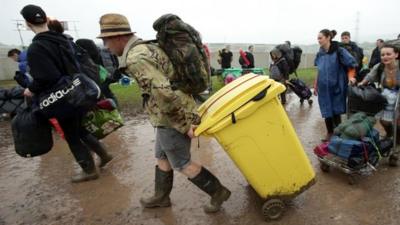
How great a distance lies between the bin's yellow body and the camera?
8.70ft

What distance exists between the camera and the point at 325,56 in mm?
4793

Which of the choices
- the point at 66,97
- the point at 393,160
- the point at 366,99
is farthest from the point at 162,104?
the point at 393,160

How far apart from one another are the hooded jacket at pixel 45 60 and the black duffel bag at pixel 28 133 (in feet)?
0.92

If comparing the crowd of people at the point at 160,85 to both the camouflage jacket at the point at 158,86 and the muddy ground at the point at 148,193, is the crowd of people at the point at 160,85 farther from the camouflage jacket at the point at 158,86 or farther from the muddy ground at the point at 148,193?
the muddy ground at the point at 148,193

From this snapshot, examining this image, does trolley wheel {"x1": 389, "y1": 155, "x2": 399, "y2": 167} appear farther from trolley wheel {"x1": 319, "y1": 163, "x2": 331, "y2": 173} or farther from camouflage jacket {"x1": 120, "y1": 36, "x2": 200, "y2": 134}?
camouflage jacket {"x1": 120, "y1": 36, "x2": 200, "y2": 134}

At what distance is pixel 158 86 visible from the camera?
2.43m

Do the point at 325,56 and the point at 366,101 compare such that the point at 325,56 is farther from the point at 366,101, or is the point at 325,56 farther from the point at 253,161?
the point at 253,161

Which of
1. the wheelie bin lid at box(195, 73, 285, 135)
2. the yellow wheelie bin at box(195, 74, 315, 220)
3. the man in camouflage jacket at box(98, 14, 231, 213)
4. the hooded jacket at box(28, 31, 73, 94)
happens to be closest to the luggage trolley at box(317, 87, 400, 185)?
the yellow wheelie bin at box(195, 74, 315, 220)

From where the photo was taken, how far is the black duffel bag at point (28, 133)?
3408mm

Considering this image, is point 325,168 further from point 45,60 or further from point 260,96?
point 45,60

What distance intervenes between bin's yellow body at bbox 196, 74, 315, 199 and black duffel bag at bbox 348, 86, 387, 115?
1.66m

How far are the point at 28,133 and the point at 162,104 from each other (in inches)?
68.6

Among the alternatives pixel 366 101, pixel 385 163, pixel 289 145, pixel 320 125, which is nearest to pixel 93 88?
pixel 289 145

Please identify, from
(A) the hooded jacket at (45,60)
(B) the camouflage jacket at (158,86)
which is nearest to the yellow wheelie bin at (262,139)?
(B) the camouflage jacket at (158,86)
